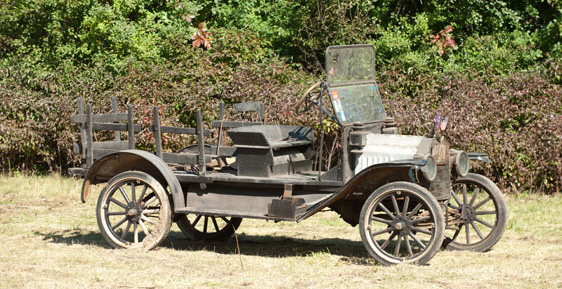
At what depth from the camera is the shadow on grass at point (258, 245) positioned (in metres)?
8.97

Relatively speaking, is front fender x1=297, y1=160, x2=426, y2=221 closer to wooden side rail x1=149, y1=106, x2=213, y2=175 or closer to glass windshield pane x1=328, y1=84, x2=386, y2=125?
glass windshield pane x1=328, y1=84, x2=386, y2=125

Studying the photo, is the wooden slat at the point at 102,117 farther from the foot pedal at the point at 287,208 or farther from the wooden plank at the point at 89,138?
the foot pedal at the point at 287,208

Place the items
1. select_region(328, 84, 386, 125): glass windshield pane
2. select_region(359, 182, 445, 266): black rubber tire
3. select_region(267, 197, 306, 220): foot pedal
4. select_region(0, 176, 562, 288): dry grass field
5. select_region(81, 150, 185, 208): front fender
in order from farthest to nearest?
1. select_region(81, 150, 185, 208): front fender
2. select_region(328, 84, 386, 125): glass windshield pane
3. select_region(267, 197, 306, 220): foot pedal
4. select_region(359, 182, 445, 266): black rubber tire
5. select_region(0, 176, 562, 288): dry grass field

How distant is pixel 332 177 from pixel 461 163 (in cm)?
139

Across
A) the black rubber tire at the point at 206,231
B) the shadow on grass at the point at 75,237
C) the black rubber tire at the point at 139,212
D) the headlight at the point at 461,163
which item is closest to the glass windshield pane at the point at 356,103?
the headlight at the point at 461,163

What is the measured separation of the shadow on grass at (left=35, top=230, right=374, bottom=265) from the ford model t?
1.33ft

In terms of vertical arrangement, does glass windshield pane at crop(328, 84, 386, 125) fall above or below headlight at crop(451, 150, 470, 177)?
above

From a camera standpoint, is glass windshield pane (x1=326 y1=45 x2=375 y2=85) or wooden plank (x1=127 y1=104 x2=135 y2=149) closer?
glass windshield pane (x1=326 y1=45 x2=375 y2=85)

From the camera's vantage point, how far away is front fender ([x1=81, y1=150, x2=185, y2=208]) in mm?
8695

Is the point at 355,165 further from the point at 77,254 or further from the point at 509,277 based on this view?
the point at 77,254

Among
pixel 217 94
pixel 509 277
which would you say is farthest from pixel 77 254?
pixel 217 94

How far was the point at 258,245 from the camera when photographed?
9.57 m

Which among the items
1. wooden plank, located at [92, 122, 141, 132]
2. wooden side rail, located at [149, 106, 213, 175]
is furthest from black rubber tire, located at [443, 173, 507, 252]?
wooden plank, located at [92, 122, 141, 132]

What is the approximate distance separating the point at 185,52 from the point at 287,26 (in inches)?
93.5
